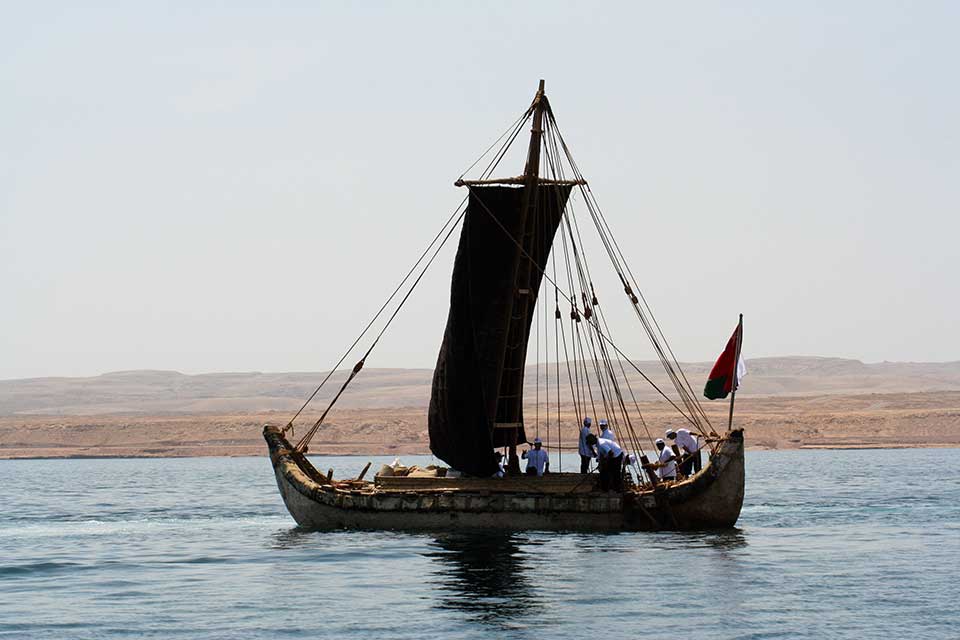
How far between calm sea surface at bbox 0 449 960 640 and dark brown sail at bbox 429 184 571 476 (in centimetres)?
A: 340

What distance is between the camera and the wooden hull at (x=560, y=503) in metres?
35.9

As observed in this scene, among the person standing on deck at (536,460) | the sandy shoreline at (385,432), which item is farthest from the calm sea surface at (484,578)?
the sandy shoreline at (385,432)

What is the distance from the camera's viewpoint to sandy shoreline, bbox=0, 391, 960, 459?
368 feet

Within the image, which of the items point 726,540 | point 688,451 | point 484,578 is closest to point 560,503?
point 688,451

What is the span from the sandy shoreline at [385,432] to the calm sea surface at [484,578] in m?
65.8

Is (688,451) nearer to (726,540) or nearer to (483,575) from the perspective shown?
(726,540)

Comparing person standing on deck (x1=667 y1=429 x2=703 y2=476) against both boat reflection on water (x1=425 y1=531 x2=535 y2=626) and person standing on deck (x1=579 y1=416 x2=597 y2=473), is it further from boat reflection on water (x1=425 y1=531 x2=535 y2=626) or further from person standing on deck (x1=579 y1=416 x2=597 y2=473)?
boat reflection on water (x1=425 y1=531 x2=535 y2=626)

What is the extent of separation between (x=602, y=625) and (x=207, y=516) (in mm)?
24814

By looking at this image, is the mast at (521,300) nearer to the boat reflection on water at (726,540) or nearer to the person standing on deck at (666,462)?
the person standing on deck at (666,462)

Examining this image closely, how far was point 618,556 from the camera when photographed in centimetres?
3131

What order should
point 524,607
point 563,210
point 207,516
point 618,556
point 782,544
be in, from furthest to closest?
point 207,516, point 563,210, point 782,544, point 618,556, point 524,607

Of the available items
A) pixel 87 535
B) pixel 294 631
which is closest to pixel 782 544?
pixel 294 631

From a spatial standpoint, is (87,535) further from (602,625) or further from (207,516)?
(602,625)

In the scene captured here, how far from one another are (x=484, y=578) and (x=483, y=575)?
1.39 feet
